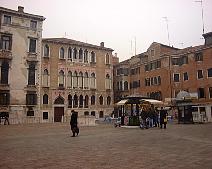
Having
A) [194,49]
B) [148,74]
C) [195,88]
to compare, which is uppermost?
[194,49]

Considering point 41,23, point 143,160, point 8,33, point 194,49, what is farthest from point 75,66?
point 143,160

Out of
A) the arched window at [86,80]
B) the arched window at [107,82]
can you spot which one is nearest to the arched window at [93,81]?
the arched window at [86,80]

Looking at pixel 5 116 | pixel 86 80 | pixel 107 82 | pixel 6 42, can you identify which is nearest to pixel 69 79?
pixel 86 80

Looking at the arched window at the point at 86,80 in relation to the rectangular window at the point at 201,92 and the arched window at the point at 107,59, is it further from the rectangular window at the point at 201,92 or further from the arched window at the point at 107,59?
the rectangular window at the point at 201,92

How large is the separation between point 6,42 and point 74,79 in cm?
1287

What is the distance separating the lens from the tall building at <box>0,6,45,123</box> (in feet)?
130

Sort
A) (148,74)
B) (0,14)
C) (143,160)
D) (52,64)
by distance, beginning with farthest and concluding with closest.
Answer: (148,74)
(52,64)
(0,14)
(143,160)

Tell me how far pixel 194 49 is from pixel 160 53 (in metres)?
6.90

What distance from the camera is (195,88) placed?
41.4 m

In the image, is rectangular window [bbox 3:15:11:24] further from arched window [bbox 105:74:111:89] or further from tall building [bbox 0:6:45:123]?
arched window [bbox 105:74:111:89]

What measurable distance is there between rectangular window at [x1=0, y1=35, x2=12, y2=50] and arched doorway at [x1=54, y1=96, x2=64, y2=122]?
1150 cm

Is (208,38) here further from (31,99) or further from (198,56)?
(31,99)

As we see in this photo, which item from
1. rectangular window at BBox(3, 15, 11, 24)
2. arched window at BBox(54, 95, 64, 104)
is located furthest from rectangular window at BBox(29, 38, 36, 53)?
arched window at BBox(54, 95, 64, 104)

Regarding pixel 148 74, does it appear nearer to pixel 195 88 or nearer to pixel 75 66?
pixel 195 88
